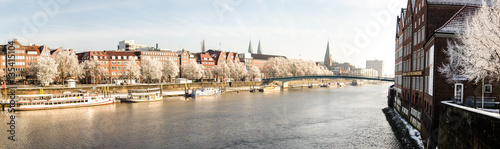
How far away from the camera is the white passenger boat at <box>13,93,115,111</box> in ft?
157

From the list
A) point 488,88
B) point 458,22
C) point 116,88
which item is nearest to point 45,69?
point 116,88

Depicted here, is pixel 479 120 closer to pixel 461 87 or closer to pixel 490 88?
pixel 461 87

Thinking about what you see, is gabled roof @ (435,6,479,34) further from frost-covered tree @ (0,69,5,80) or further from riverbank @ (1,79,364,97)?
frost-covered tree @ (0,69,5,80)

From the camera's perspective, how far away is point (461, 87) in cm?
2222

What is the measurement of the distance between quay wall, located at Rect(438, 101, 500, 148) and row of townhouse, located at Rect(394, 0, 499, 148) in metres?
2.96

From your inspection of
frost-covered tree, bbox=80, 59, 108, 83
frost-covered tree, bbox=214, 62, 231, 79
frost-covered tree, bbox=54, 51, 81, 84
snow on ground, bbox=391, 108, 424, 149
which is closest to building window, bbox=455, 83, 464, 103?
snow on ground, bbox=391, 108, 424, 149

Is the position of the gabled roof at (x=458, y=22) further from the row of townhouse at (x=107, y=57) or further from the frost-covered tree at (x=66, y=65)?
the row of townhouse at (x=107, y=57)

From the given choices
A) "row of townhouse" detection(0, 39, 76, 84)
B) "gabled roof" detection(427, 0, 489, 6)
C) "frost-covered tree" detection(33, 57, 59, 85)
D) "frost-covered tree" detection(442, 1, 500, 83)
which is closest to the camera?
"frost-covered tree" detection(442, 1, 500, 83)

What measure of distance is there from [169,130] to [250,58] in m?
128

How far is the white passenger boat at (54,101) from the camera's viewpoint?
4784 centimetres

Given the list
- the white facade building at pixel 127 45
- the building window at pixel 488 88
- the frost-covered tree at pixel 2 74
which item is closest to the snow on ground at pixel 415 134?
the building window at pixel 488 88

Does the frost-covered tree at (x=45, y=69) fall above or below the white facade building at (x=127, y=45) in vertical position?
below

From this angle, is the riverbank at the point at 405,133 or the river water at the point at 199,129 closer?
the riverbank at the point at 405,133

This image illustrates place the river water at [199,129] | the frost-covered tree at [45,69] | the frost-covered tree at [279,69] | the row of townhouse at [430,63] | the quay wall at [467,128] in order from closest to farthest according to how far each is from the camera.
→ 1. the quay wall at [467,128]
2. the row of townhouse at [430,63]
3. the river water at [199,129]
4. the frost-covered tree at [45,69]
5. the frost-covered tree at [279,69]
